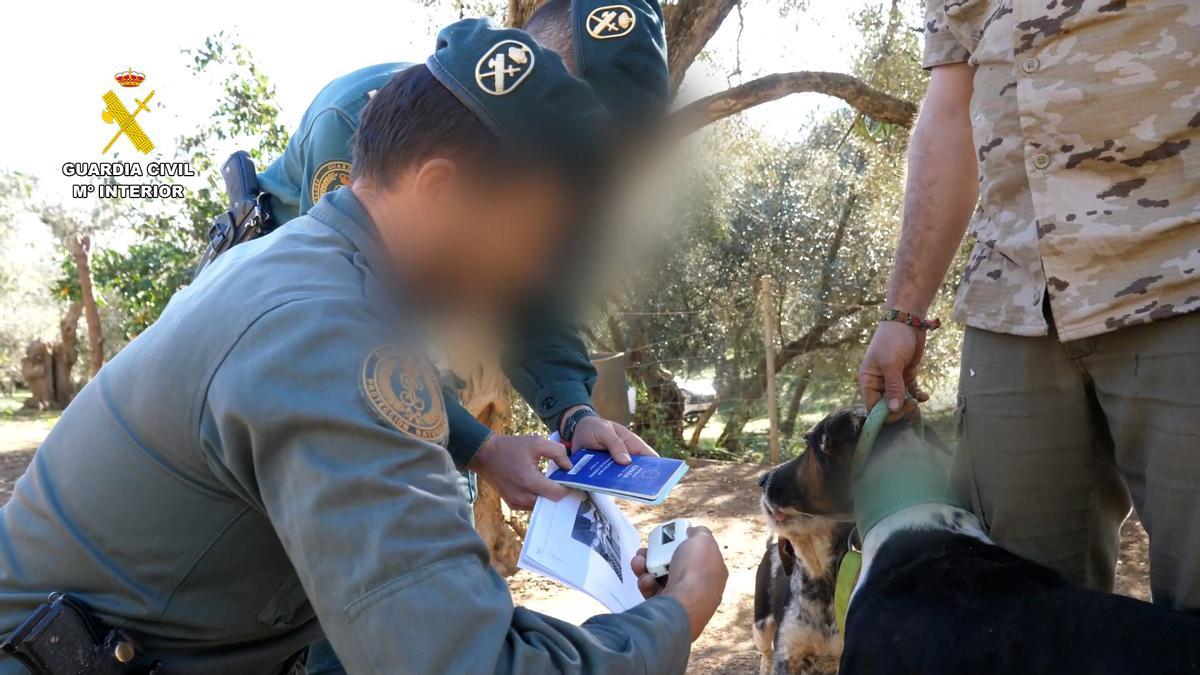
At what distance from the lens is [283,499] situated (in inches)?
49.0

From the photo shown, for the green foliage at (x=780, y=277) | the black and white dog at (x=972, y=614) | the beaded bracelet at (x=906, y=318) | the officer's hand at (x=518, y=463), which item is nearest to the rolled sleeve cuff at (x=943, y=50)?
the beaded bracelet at (x=906, y=318)

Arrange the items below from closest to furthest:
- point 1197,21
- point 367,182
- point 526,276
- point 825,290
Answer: point 367,182
point 526,276
point 1197,21
point 825,290

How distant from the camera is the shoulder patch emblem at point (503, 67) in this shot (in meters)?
1.50

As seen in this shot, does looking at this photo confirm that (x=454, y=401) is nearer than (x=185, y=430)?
No

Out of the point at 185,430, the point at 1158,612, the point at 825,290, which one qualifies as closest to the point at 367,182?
the point at 185,430

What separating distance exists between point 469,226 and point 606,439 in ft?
3.11

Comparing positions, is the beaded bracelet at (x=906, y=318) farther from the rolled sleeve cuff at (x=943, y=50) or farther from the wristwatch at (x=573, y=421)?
the wristwatch at (x=573, y=421)

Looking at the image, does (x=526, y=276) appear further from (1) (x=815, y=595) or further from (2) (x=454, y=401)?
(1) (x=815, y=595)

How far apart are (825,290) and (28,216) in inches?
979

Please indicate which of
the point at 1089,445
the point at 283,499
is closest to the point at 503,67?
the point at 283,499

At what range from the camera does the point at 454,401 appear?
2453 mm

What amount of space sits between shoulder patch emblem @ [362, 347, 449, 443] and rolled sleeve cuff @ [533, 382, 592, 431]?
126 cm

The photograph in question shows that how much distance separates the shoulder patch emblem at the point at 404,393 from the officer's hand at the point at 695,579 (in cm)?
54

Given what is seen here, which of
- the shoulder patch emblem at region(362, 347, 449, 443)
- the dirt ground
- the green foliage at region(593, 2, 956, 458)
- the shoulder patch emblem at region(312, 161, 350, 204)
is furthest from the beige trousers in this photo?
the green foliage at region(593, 2, 956, 458)
